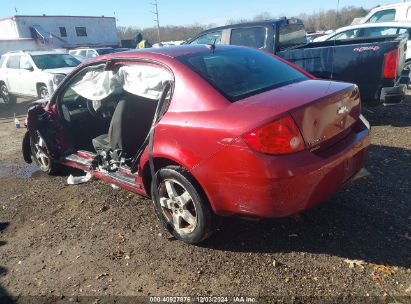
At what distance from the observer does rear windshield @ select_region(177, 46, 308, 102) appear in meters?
2.91

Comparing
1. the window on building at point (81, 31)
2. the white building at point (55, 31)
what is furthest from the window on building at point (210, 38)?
the window on building at point (81, 31)

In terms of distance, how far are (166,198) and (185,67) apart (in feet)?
3.73

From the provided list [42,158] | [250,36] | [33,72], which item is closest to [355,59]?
[250,36]

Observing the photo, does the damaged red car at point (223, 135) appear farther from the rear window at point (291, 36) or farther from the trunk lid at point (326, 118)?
the rear window at point (291, 36)

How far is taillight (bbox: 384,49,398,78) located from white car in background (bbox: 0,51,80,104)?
8.37m

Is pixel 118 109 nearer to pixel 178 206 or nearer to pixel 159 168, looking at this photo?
pixel 159 168

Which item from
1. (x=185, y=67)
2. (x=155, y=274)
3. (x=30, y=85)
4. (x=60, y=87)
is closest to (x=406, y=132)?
(x=185, y=67)

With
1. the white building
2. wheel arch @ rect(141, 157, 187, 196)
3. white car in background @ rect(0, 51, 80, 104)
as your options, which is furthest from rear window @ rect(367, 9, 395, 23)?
the white building

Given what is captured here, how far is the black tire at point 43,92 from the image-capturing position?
10.8 metres

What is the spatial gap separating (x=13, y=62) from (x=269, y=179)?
12.3 m

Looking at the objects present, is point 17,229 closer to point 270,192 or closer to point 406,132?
point 270,192

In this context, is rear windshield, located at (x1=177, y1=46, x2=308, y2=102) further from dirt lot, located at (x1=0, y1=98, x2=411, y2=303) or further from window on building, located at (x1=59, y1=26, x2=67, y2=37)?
window on building, located at (x1=59, y1=26, x2=67, y2=37)

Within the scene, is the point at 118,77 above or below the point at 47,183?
above

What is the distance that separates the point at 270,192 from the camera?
2.39m
